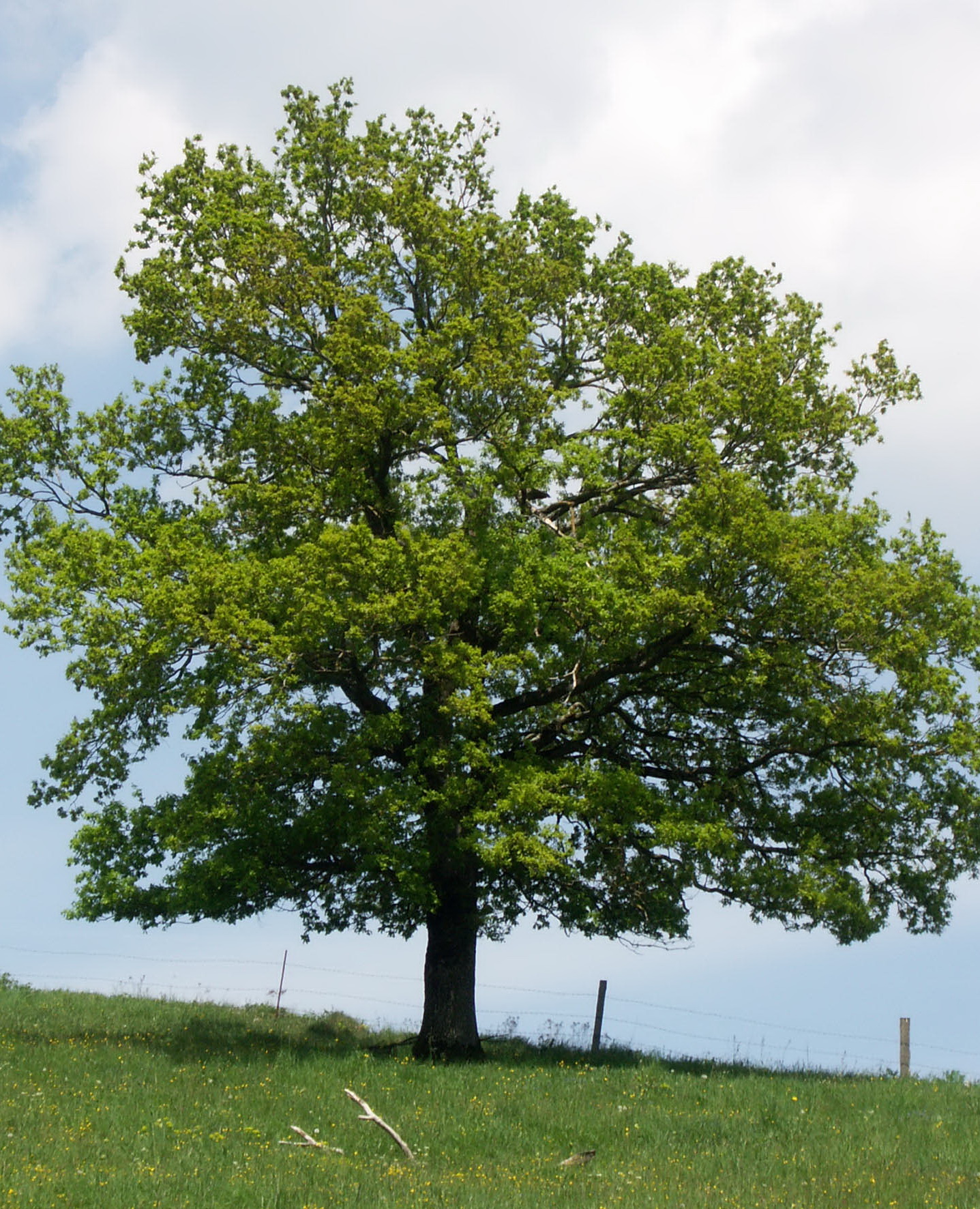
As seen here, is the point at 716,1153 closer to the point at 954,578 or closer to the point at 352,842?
the point at 352,842

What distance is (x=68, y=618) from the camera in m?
21.9

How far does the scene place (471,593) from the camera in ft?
72.3

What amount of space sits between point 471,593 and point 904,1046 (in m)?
12.4

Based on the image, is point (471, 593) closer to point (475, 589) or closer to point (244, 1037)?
point (475, 589)

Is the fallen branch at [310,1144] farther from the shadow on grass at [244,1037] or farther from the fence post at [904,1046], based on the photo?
the fence post at [904,1046]

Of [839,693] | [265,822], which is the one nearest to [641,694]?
[839,693]

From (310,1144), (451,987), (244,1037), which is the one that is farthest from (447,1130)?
(244,1037)

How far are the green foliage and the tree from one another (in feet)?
0.28

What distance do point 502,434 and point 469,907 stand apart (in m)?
9.22

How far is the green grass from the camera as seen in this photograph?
13617 millimetres

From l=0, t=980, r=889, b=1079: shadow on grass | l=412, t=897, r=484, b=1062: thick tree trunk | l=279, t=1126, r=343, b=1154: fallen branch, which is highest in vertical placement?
l=412, t=897, r=484, b=1062: thick tree trunk

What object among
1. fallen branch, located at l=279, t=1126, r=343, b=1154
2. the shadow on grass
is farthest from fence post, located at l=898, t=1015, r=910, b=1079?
fallen branch, located at l=279, t=1126, r=343, b=1154

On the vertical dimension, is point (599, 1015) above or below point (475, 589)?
below

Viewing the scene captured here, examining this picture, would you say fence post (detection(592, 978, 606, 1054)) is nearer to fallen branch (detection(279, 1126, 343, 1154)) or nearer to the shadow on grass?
the shadow on grass
